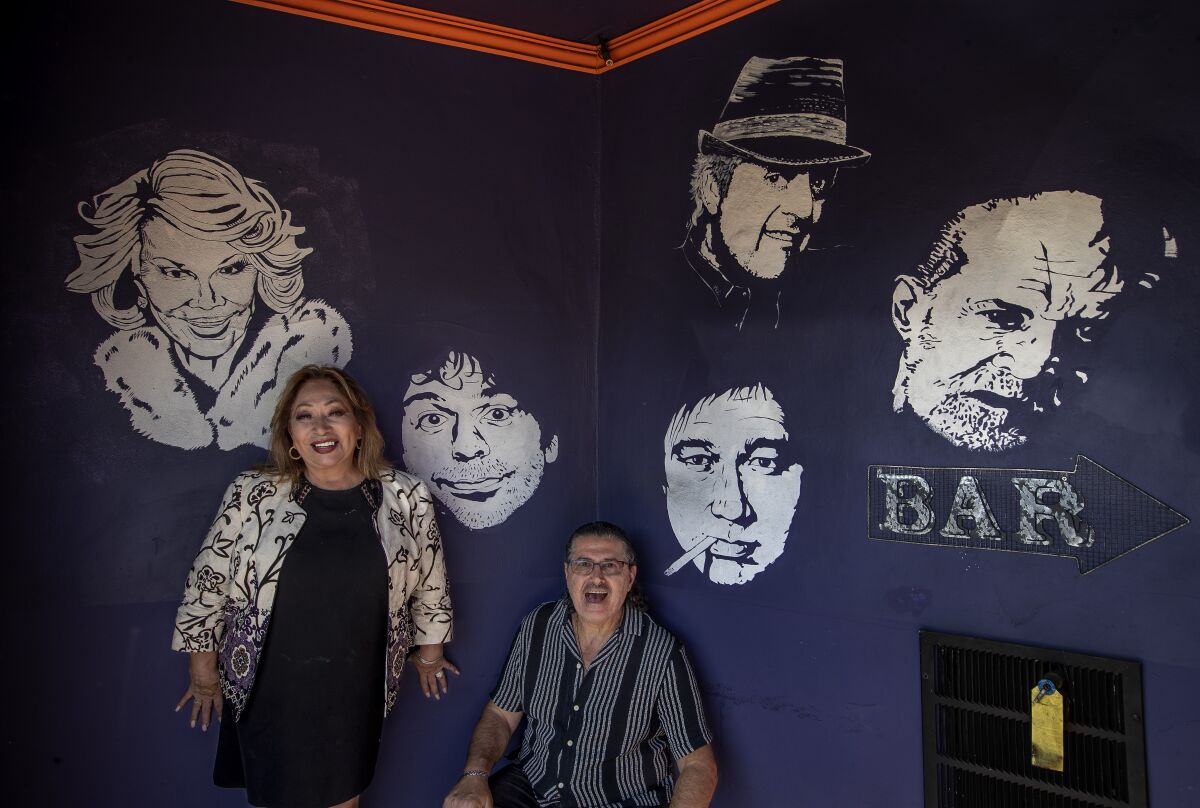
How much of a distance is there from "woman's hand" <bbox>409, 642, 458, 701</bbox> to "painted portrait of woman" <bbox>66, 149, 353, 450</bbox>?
2.58 feet

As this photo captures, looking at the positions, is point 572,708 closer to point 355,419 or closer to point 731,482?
point 731,482

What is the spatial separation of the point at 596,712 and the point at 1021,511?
1.26m

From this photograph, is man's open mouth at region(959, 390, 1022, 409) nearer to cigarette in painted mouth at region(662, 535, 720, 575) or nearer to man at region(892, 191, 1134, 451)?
man at region(892, 191, 1134, 451)

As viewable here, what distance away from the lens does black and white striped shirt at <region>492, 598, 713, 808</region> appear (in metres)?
2.58

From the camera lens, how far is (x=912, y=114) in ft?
7.91

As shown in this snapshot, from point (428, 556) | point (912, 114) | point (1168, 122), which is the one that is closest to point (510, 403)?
point (428, 556)

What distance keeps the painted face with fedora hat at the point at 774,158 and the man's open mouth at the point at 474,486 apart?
1.01m

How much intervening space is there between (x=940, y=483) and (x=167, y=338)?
2116 millimetres

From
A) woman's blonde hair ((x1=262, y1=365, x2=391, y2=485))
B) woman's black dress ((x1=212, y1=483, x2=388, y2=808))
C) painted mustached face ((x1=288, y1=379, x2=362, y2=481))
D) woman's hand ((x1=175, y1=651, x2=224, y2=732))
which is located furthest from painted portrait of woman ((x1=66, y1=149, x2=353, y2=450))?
woman's hand ((x1=175, y1=651, x2=224, y2=732))

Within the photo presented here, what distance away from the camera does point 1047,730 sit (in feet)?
6.81

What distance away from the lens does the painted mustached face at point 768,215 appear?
263 cm

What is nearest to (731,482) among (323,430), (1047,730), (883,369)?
(883,369)

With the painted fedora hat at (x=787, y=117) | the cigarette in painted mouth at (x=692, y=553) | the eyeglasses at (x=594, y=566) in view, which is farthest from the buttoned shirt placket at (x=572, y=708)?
the painted fedora hat at (x=787, y=117)

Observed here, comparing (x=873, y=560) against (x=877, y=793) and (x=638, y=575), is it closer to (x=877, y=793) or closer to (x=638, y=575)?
(x=877, y=793)
